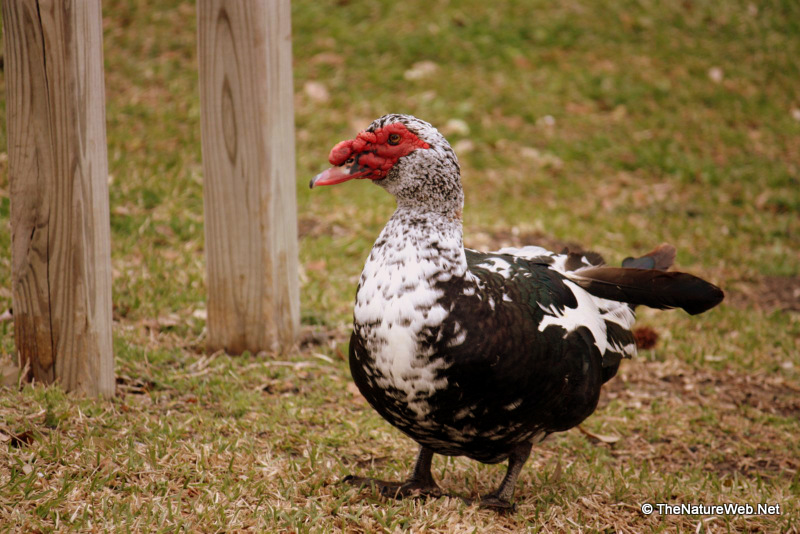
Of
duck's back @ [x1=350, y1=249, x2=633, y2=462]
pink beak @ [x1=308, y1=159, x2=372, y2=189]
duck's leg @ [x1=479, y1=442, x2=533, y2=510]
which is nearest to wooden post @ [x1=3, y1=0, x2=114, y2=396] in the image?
pink beak @ [x1=308, y1=159, x2=372, y2=189]

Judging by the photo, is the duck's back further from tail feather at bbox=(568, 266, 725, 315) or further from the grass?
the grass

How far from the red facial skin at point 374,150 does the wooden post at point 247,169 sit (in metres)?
1.19

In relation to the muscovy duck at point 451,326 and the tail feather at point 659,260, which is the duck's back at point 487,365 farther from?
the tail feather at point 659,260

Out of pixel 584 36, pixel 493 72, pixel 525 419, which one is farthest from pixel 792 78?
pixel 525 419

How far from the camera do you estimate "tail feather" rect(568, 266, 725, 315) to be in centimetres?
271

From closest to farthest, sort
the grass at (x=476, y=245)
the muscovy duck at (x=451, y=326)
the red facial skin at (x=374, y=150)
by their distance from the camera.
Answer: the muscovy duck at (x=451, y=326)
the red facial skin at (x=374, y=150)
the grass at (x=476, y=245)

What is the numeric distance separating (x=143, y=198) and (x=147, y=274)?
971 mm

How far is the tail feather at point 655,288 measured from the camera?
271cm

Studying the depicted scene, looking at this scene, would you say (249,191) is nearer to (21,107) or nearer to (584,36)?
(21,107)

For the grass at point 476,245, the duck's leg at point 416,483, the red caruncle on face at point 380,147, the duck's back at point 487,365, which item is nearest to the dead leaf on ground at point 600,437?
the grass at point 476,245

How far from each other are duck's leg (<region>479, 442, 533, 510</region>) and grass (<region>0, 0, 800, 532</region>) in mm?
58

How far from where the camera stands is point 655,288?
2.77 metres

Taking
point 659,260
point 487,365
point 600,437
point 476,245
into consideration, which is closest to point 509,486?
point 487,365

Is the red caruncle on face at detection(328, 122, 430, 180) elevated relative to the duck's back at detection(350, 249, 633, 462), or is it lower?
elevated
